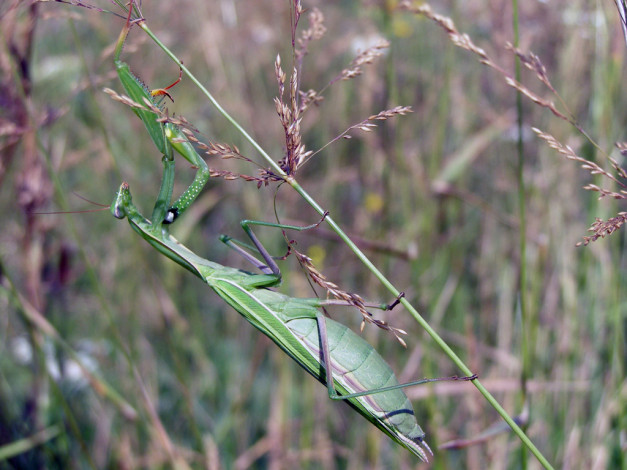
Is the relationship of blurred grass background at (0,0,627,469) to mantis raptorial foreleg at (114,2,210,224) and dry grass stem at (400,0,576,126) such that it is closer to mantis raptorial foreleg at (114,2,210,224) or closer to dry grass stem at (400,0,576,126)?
mantis raptorial foreleg at (114,2,210,224)

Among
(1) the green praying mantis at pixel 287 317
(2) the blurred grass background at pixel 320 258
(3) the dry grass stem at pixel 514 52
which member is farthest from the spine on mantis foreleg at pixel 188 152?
(3) the dry grass stem at pixel 514 52

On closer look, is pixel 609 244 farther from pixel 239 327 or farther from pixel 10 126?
pixel 10 126

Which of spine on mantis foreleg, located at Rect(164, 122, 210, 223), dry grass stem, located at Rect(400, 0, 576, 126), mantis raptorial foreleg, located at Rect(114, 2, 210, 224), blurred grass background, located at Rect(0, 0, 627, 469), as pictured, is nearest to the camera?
dry grass stem, located at Rect(400, 0, 576, 126)

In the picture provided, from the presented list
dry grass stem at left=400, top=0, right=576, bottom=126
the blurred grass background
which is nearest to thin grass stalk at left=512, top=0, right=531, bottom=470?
dry grass stem at left=400, top=0, right=576, bottom=126

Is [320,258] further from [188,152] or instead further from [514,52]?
[514,52]

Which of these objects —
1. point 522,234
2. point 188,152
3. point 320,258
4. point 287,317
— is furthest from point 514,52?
point 320,258

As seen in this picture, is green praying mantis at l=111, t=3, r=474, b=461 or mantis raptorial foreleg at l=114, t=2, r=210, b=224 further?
green praying mantis at l=111, t=3, r=474, b=461
